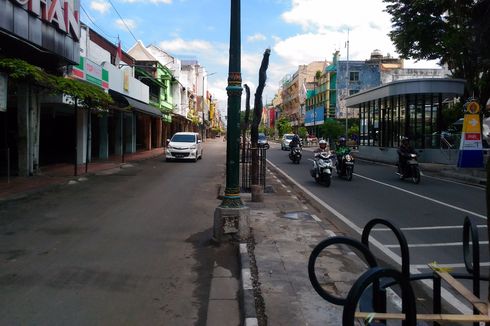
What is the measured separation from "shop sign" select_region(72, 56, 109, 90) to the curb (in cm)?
1580

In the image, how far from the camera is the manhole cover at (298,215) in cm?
971

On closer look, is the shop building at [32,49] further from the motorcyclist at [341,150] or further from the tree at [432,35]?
the tree at [432,35]

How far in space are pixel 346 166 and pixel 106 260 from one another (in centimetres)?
1255

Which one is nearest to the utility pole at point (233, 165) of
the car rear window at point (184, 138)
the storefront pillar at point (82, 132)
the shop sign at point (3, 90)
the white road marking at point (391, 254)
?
the white road marking at point (391, 254)

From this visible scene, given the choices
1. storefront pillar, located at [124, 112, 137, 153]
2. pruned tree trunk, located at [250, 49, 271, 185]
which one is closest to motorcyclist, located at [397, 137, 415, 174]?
pruned tree trunk, located at [250, 49, 271, 185]

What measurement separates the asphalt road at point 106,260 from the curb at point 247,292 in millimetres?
212

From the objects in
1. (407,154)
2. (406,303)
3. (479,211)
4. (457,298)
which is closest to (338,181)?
(407,154)

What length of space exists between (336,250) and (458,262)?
1.67 metres

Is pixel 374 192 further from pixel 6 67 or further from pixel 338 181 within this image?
pixel 6 67

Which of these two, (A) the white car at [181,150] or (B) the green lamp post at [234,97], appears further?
(A) the white car at [181,150]

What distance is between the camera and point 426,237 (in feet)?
27.4

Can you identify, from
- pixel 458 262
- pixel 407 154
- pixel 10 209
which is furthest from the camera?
pixel 407 154

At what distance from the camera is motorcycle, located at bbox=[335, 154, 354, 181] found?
17.7 metres

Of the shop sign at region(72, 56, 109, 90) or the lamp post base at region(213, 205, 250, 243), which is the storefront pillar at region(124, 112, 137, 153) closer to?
the shop sign at region(72, 56, 109, 90)
